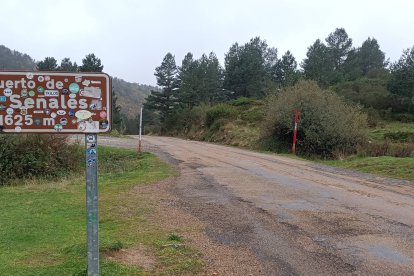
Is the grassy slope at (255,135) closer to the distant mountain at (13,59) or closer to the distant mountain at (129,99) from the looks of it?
the distant mountain at (13,59)

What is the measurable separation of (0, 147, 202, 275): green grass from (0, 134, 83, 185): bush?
5716 millimetres

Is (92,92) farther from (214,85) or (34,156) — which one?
(214,85)

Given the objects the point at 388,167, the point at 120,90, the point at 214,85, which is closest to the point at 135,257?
the point at 388,167

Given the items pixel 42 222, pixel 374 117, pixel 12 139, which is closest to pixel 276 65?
pixel 374 117

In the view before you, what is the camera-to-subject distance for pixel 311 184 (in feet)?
40.7

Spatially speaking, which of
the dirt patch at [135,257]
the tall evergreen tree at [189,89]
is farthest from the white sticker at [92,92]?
the tall evergreen tree at [189,89]

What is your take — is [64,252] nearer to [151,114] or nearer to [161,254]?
[161,254]

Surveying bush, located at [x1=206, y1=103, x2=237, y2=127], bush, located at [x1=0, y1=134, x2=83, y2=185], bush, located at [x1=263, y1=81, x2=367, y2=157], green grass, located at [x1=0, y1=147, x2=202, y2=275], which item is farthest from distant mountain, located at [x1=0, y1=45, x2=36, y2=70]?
green grass, located at [x1=0, y1=147, x2=202, y2=275]

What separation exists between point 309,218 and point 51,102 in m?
5.47

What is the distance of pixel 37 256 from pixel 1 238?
1.27 m

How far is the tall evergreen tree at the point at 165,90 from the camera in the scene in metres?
74.1

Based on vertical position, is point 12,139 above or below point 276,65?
below

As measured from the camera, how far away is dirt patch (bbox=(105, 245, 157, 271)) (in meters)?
5.49

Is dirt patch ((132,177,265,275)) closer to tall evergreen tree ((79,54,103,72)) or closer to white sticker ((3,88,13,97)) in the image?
white sticker ((3,88,13,97))
